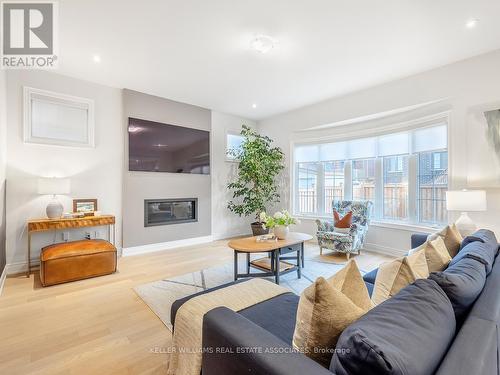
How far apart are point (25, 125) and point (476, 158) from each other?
610cm

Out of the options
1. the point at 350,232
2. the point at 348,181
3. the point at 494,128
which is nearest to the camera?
the point at 494,128

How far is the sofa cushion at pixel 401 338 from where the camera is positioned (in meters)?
0.65

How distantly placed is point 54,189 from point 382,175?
5.26 metres

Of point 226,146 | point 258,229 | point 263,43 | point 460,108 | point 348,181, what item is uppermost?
point 263,43

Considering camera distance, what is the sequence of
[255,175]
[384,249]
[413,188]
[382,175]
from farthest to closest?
[255,175] → [382,175] → [384,249] → [413,188]

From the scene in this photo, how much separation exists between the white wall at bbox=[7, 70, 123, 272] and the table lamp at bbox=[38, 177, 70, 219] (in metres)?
0.33

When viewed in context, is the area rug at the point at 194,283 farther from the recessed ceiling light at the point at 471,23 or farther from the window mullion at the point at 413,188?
the recessed ceiling light at the point at 471,23

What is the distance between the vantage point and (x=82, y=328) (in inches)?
83.7

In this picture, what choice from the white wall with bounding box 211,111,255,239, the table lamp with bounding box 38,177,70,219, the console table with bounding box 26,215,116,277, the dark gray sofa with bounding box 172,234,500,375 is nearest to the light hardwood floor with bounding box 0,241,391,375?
the console table with bounding box 26,215,116,277

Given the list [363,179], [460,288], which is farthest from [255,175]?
[460,288]

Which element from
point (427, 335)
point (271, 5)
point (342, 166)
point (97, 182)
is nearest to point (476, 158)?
point (342, 166)

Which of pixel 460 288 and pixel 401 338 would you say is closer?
pixel 401 338

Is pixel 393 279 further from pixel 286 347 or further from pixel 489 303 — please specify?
pixel 286 347

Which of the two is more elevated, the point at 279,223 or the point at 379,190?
the point at 379,190
